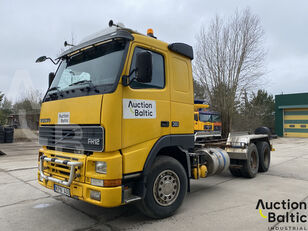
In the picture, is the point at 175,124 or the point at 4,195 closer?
the point at 175,124

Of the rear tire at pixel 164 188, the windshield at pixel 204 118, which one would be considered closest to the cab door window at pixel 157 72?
the rear tire at pixel 164 188

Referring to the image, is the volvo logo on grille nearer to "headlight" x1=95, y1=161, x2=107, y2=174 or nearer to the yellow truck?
the yellow truck

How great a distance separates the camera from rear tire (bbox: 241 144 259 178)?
262 inches

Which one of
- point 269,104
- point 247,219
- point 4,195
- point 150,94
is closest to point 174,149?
point 150,94

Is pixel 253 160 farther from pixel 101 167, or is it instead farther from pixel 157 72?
pixel 101 167

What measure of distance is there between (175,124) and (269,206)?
2.42 meters

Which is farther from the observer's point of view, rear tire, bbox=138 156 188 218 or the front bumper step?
rear tire, bbox=138 156 188 218

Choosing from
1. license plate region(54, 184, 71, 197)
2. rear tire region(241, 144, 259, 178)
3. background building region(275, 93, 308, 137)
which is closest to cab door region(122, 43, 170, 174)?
license plate region(54, 184, 71, 197)

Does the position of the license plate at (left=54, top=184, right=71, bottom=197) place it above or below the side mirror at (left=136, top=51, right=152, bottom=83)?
below

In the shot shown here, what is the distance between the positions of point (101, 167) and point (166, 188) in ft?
4.21

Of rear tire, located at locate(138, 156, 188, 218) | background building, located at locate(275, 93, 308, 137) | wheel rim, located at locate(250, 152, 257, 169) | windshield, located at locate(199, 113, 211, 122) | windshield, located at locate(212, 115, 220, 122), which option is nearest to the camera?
rear tire, located at locate(138, 156, 188, 218)

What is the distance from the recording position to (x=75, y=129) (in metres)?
3.63

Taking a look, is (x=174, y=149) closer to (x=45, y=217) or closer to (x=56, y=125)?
(x=56, y=125)

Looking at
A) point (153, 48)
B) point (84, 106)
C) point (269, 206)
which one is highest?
point (153, 48)
